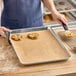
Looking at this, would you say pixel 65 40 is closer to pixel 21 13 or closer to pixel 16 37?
pixel 16 37

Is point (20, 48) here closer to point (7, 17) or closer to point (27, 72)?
point (27, 72)

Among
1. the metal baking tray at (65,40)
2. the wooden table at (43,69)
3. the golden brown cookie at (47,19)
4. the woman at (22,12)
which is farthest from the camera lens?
the golden brown cookie at (47,19)

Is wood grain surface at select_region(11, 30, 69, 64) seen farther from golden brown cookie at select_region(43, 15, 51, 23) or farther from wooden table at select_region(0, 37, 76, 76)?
golden brown cookie at select_region(43, 15, 51, 23)

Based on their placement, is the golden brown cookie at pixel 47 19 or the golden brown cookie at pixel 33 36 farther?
the golden brown cookie at pixel 47 19

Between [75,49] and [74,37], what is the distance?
0.61ft

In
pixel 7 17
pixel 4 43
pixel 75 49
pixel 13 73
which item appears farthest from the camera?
pixel 7 17

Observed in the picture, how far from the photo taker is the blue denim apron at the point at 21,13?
1.94 metres

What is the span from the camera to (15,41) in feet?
5.31

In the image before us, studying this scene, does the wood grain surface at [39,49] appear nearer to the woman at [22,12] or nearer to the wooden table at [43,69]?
the wooden table at [43,69]

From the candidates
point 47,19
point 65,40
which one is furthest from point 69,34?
point 47,19

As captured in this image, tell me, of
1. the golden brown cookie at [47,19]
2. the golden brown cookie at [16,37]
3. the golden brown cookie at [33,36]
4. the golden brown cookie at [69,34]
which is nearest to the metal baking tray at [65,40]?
the golden brown cookie at [69,34]

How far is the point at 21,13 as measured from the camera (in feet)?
6.46

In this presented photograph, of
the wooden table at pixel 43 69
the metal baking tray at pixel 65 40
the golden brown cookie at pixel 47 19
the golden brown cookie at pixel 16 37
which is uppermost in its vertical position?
the golden brown cookie at pixel 16 37

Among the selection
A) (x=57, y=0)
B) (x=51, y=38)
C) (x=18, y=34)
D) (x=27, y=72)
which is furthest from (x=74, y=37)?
(x=57, y=0)
